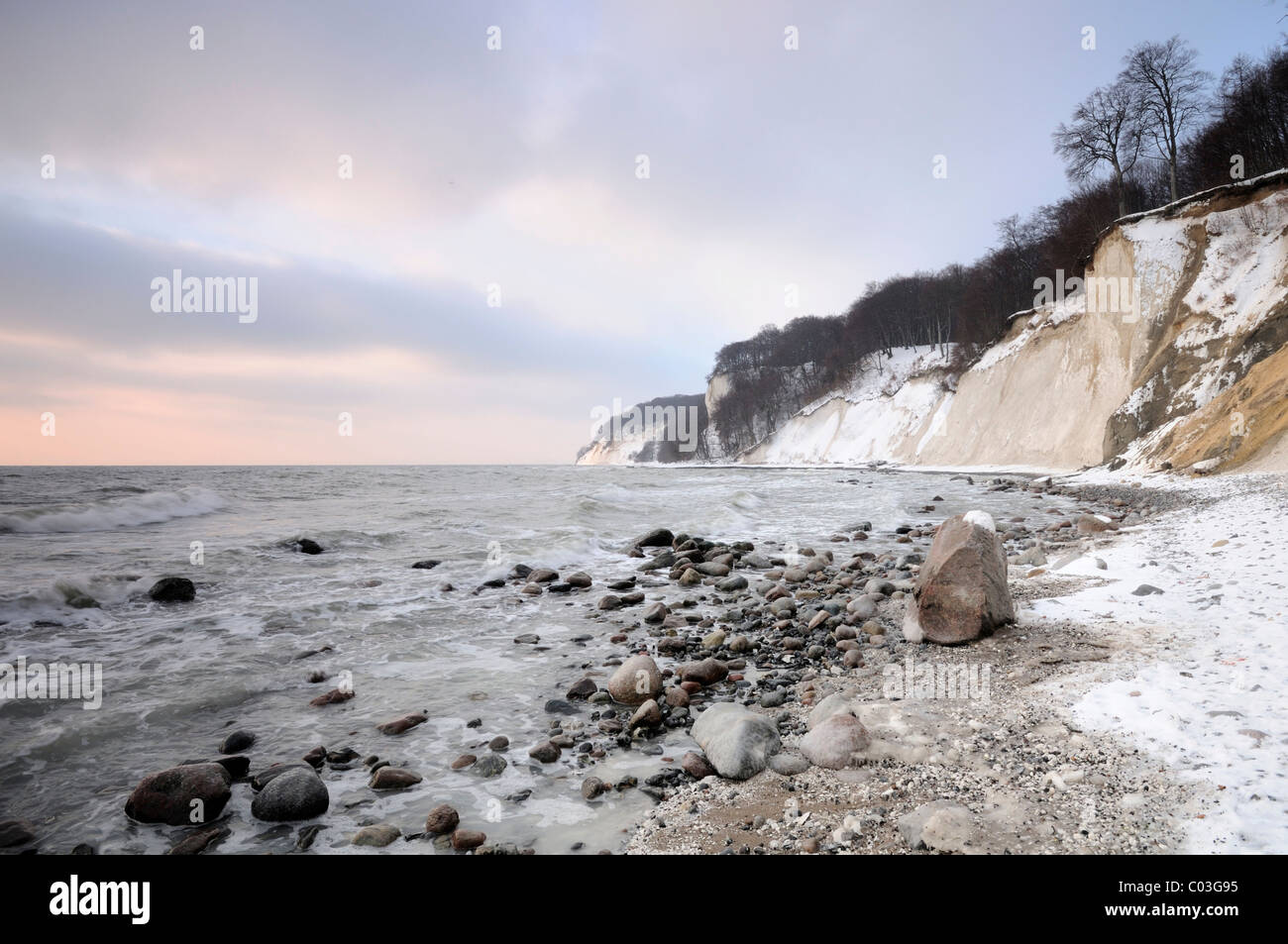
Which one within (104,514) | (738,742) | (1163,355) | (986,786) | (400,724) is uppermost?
(1163,355)

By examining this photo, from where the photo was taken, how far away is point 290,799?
3389 millimetres

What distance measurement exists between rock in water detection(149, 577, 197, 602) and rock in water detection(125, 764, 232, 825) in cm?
613

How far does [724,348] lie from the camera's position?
364 feet

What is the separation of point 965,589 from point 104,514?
22444mm

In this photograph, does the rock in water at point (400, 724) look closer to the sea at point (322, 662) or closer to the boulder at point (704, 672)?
the sea at point (322, 662)

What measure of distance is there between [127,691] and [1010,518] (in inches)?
635

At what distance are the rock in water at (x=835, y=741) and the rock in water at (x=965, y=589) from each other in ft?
6.89

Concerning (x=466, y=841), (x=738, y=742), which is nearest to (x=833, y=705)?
(x=738, y=742)

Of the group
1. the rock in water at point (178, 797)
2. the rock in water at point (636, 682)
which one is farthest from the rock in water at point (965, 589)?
the rock in water at point (178, 797)

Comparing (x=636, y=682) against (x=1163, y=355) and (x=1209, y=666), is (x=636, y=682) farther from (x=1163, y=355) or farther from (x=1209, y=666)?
(x=1163, y=355)

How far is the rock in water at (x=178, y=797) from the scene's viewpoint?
335 cm
